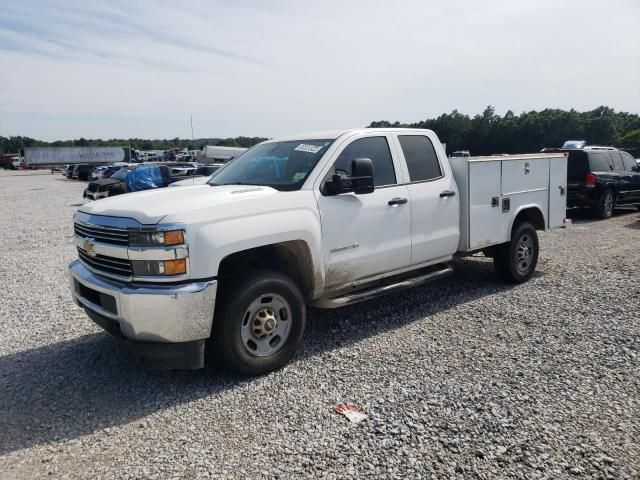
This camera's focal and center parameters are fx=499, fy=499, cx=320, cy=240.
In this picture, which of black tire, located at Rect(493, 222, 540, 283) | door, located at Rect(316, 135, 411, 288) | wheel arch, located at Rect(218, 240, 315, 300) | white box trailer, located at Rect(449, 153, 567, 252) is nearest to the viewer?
wheel arch, located at Rect(218, 240, 315, 300)

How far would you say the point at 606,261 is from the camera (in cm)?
771

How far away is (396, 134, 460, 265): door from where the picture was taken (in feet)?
16.7

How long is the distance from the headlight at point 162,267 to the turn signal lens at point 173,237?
13 cm

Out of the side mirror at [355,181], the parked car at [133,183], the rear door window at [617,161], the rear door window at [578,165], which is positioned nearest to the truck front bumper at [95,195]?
the parked car at [133,183]

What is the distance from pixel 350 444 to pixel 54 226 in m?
12.5

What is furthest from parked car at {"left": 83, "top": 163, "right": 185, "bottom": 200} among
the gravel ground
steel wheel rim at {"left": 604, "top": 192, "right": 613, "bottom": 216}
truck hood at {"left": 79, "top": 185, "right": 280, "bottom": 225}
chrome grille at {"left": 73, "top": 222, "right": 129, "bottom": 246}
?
chrome grille at {"left": 73, "top": 222, "right": 129, "bottom": 246}

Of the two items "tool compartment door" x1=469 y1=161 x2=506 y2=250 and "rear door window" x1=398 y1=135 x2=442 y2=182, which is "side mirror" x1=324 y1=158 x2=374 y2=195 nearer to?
"rear door window" x1=398 y1=135 x2=442 y2=182

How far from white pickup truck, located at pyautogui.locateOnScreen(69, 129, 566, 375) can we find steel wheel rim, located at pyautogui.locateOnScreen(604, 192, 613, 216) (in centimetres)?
829

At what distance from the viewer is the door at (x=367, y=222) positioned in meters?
4.37

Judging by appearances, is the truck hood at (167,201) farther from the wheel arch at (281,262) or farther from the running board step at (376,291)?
the running board step at (376,291)

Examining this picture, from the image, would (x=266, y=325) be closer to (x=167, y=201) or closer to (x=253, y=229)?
(x=253, y=229)

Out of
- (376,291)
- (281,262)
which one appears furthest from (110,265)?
(376,291)

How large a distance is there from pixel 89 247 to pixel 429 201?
3238mm

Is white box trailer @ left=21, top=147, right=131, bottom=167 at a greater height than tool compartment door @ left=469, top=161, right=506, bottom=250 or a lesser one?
greater
